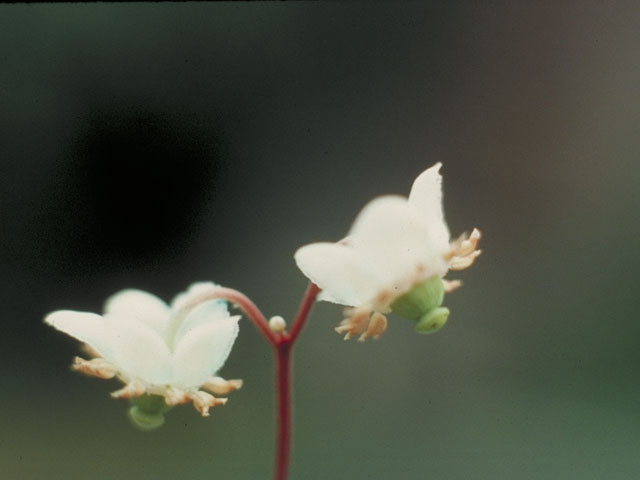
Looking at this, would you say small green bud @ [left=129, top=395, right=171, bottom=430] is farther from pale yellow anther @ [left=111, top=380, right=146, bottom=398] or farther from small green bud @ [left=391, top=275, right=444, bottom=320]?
small green bud @ [left=391, top=275, right=444, bottom=320]

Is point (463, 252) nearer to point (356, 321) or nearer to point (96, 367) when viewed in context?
point (356, 321)

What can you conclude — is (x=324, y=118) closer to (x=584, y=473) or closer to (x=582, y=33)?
(x=582, y=33)

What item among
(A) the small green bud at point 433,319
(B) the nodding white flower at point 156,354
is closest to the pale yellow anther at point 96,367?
(B) the nodding white flower at point 156,354

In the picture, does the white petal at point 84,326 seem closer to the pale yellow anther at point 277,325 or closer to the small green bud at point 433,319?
the pale yellow anther at point 277,325

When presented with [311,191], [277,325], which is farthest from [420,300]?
[311,191]

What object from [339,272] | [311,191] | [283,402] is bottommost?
[283,402]
